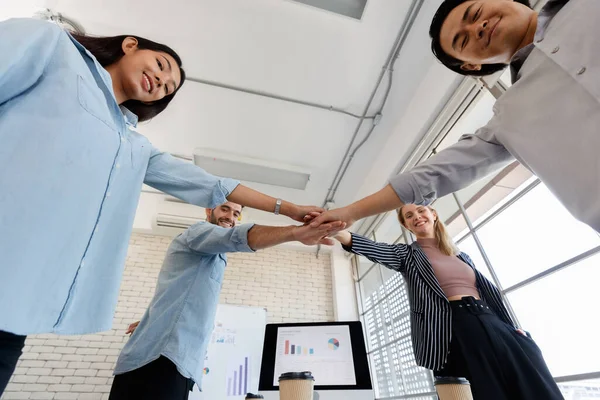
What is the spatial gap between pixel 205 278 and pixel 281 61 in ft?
5.79

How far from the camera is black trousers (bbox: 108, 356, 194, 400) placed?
937 millimetres

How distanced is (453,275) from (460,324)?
0.28 m

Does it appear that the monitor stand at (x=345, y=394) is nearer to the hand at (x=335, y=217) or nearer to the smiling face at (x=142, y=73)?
the hand at (x=335, y=217)

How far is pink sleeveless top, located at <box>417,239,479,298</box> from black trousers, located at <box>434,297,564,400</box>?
0.32ft

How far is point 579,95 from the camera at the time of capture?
582 millimetres

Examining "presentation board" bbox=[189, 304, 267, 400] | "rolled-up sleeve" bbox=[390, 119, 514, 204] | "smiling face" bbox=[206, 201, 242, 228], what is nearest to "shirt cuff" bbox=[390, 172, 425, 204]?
"rolled-up sleeve" bbox=[390, 119, 514, 204]

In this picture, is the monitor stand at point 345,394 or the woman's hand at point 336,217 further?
the monitor stand at point 345,394

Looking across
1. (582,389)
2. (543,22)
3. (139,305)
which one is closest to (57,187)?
(543,22)

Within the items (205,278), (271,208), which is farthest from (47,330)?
(271,208)

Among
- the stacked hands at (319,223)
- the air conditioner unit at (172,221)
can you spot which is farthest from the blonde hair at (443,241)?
the air conditioner unit at (172,221)

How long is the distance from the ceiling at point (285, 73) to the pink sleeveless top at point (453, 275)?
1.26 meters

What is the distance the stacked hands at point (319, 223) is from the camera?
51.3 inches

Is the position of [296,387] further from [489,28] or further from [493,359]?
[489,28]

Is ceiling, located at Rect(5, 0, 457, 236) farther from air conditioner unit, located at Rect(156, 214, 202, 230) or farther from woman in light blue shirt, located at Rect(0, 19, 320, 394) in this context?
woman in light blue shirt, located at Rect(0, 19, 320, 394)
